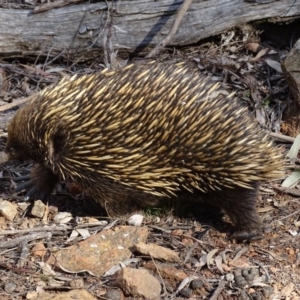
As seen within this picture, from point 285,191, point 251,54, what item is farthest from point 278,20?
point 285,191

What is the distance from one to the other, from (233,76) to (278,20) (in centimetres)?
64

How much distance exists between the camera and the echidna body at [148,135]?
370 centimetres

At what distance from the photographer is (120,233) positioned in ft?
12.5

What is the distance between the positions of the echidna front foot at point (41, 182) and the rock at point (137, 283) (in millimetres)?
1027

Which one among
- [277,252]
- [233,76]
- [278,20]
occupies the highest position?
[278,20]

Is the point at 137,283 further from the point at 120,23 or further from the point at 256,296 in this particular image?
the point at 120,23

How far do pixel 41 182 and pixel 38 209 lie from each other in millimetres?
229

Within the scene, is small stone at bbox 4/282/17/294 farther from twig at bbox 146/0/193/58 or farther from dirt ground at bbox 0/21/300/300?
twig at bbox 146/0/193/58

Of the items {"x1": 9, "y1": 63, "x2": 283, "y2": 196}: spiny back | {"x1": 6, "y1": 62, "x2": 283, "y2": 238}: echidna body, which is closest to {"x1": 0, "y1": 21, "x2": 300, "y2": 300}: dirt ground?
{"x1": 6, "y1": 62, "x2": 283, "y2": 238}: echidna body

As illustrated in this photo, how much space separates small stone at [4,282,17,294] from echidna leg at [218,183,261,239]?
1.31m

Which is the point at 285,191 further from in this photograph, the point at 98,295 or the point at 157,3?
the point at 157,3

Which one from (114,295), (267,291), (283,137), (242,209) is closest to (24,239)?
(114,295)

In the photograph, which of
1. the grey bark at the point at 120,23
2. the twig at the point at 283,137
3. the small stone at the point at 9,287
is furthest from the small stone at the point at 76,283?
the grey bark at the point at 120,23

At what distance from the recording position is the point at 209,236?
3.96 meters
